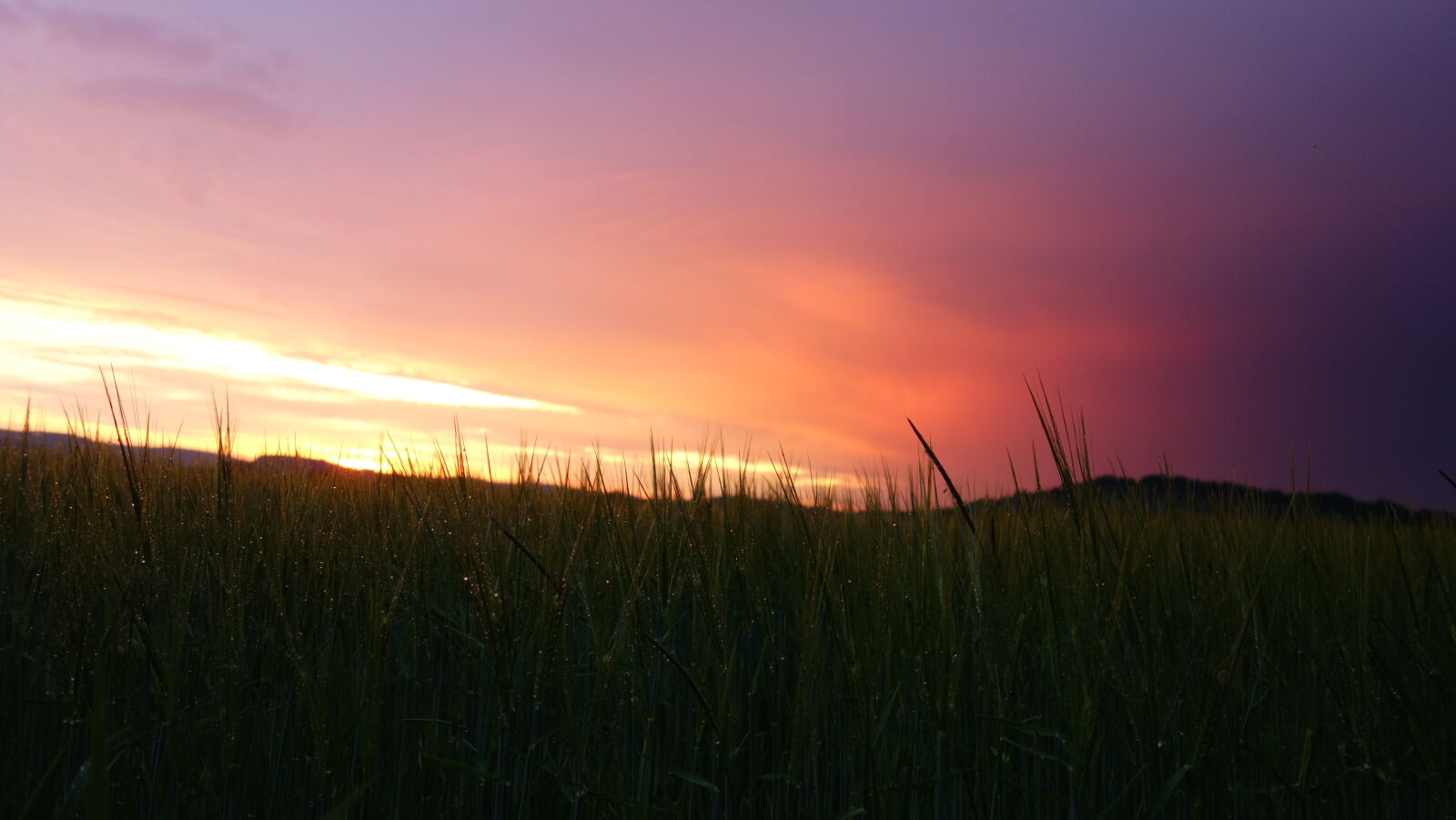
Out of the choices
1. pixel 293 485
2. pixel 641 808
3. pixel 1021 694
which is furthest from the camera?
pixel 293 485

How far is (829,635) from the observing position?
2.48m

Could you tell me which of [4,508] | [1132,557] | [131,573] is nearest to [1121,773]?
[1132,557]

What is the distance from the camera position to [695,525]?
Result: 8.09 feet

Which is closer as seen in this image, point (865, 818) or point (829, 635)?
point (865, 818)

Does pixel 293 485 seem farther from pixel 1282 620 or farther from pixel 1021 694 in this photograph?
pixel 1282 620

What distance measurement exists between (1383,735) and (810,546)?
1.74m

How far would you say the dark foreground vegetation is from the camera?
2.00 m

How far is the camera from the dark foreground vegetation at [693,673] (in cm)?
200

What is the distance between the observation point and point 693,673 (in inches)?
83.0

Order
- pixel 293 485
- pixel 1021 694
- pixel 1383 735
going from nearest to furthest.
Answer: pixel 1021 694
pixel 1383 735
pixel 293 485

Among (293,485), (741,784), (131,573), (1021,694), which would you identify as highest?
(293,485)

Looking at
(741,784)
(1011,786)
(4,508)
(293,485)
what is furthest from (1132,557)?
(4,508)

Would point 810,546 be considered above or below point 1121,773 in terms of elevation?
above

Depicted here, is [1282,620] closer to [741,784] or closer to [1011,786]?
[1011,786]
